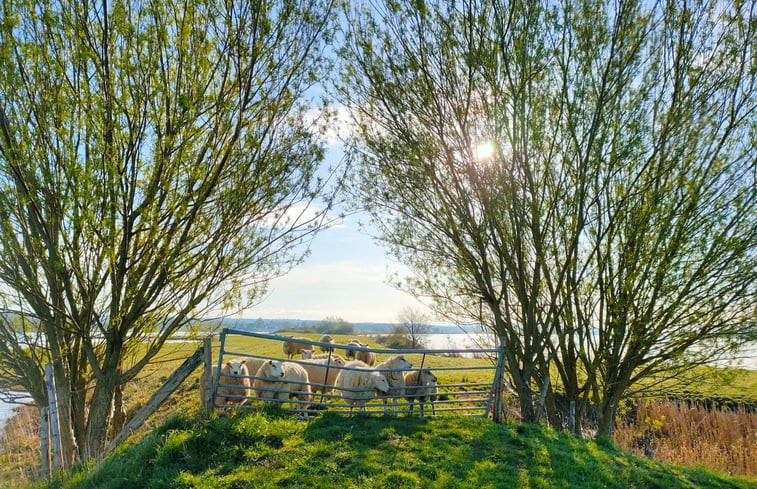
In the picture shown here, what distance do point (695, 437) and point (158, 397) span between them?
1278 centimetres

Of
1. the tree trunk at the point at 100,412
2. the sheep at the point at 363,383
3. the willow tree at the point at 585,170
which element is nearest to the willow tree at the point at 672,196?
the willow tree at the point at 585,170

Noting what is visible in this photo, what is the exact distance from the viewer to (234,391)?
357 inches

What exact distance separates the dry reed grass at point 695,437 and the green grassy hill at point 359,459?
3.29 meters

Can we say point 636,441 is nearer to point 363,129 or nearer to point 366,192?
point 366,192

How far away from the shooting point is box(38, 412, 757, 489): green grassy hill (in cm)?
561

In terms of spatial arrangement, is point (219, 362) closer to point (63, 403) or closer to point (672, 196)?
point (63, 403)

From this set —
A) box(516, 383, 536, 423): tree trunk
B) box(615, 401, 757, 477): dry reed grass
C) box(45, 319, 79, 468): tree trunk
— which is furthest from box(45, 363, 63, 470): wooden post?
box(615, 401, 757, 477): dry reed grass

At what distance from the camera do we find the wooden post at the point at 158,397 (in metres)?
6.66

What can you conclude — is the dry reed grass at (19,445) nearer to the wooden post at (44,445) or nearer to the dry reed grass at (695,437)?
the wooden post at (44,445)

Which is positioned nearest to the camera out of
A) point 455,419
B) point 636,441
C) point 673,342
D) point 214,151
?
point 214,151

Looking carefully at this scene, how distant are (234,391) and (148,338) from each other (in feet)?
6.96

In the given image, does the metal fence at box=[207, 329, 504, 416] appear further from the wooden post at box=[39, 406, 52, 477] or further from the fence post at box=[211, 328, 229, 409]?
the wooden post at box=[39, 406, 52, 477]

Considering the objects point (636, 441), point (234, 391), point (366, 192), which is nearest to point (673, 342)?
point (636, 441)

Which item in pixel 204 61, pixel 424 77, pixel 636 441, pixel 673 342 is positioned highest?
pixel 424 77
